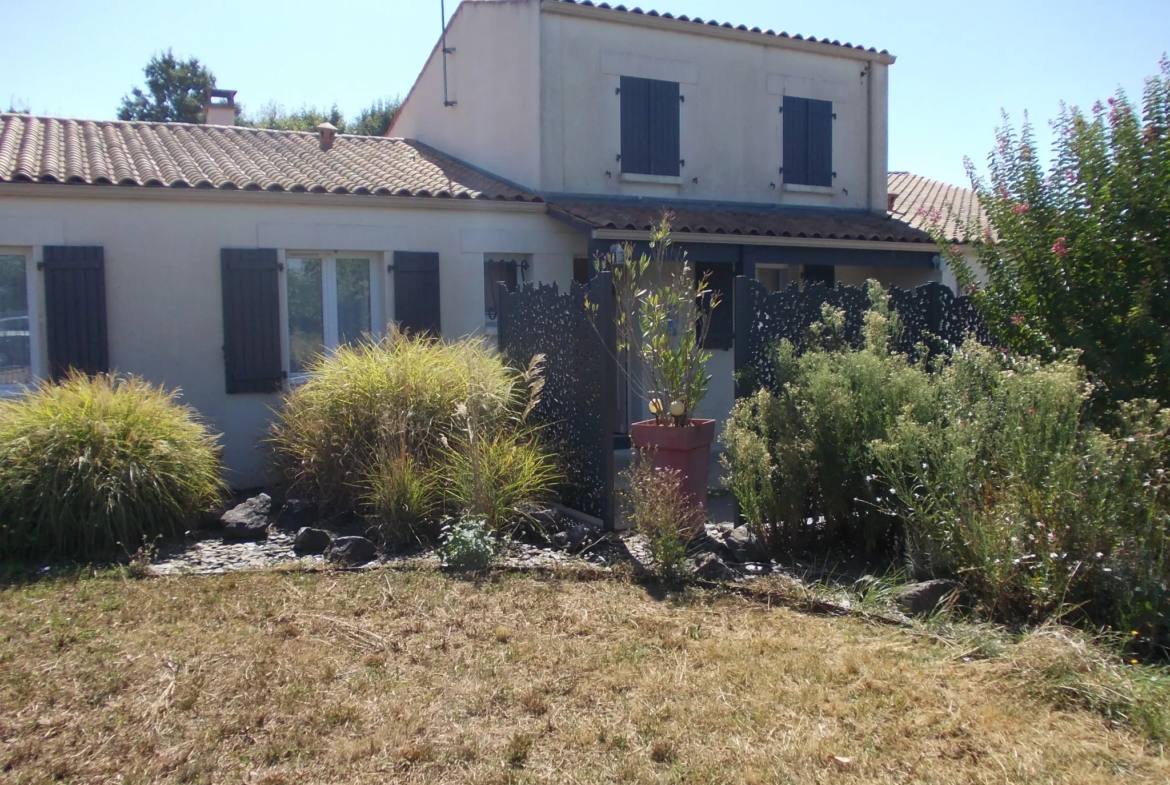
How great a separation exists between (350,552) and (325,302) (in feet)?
14.8

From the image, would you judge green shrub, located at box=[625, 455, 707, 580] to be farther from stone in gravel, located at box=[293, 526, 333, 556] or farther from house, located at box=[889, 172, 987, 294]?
house, located at box=[889, 172, 987, 294]

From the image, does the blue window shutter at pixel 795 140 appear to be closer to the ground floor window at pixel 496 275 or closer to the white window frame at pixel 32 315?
the ground floor window at pixel 496 275

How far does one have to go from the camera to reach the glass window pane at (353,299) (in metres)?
10.0

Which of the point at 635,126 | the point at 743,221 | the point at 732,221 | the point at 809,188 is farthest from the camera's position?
the point at 809,188

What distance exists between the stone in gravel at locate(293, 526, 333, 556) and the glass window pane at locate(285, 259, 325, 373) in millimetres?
3583

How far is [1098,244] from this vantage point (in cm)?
576

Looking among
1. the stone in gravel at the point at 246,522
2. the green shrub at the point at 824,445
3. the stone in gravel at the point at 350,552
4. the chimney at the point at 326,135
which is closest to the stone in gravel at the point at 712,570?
the green shrub at the point at 824,445

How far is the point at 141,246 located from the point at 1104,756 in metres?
8.63

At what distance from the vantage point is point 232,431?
923 cm

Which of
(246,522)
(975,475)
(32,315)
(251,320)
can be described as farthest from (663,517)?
(32,315)

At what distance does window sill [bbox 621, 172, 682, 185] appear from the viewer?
11812mm

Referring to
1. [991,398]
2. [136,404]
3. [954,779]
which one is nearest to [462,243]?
[136,404]

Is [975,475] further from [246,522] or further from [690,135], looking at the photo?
[690,135]

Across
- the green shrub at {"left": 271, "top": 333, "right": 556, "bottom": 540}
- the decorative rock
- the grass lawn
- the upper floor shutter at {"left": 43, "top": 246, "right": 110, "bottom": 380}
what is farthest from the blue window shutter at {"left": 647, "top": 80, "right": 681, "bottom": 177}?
the decorative rock
